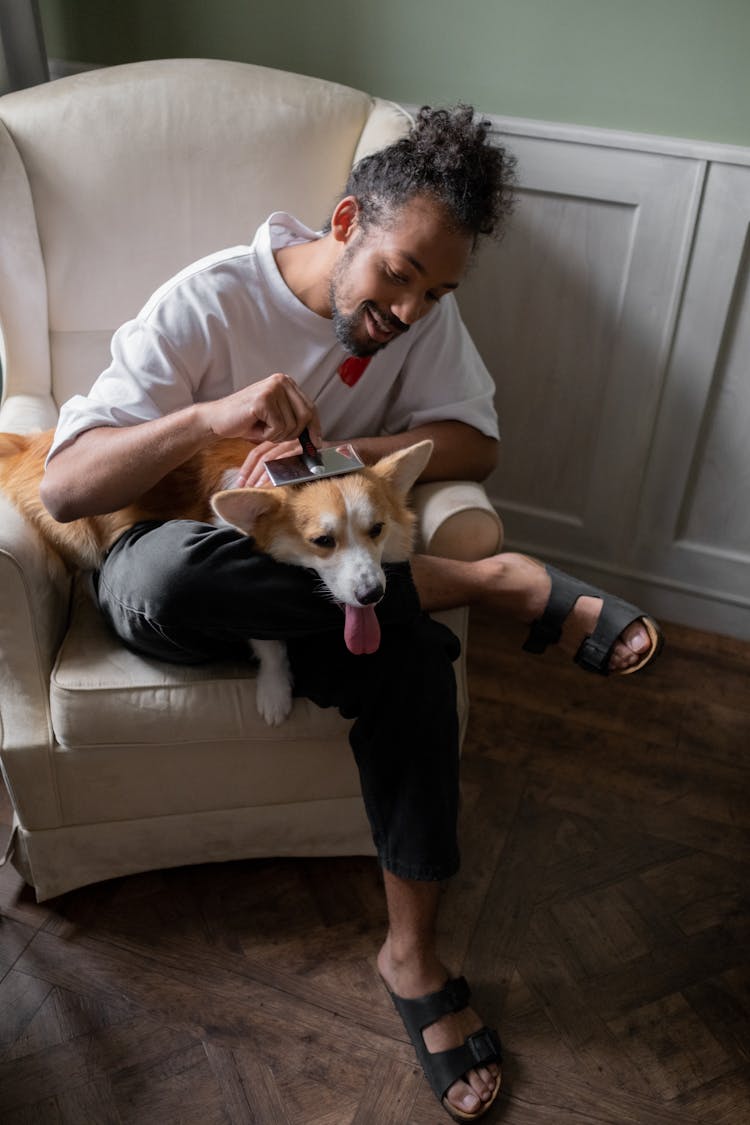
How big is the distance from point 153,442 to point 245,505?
21cm

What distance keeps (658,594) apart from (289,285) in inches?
50.3

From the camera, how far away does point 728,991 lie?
60.4 inches

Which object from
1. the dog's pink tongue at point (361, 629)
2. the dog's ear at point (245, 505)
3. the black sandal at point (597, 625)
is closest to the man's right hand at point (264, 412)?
the dog's ear at point (245, 505)

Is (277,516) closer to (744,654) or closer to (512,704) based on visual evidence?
(512,704)

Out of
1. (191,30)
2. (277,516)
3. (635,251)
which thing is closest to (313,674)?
(277,516)

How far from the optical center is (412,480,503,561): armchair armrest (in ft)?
5.17

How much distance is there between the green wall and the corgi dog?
1.04m

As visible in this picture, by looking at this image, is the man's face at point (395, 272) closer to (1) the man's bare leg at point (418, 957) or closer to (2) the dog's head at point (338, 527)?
(2) the dog's head at point (338, 527)

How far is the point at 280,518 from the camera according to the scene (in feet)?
4.23

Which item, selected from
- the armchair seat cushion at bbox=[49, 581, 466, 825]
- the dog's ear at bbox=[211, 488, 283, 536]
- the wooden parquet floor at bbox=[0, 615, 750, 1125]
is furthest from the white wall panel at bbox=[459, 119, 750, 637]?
the dog's ear at bbox=[211, 488, 283, 536]

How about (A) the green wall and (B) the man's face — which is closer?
(B) the man's face

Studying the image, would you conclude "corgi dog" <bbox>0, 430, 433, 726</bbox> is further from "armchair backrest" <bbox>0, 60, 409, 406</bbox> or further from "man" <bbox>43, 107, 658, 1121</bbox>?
"armchair backrest" <bbox>0, 60, 409, 406</bbox>

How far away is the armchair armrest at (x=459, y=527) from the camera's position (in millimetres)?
1577

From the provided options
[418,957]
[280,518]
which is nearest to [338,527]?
[280,518]
